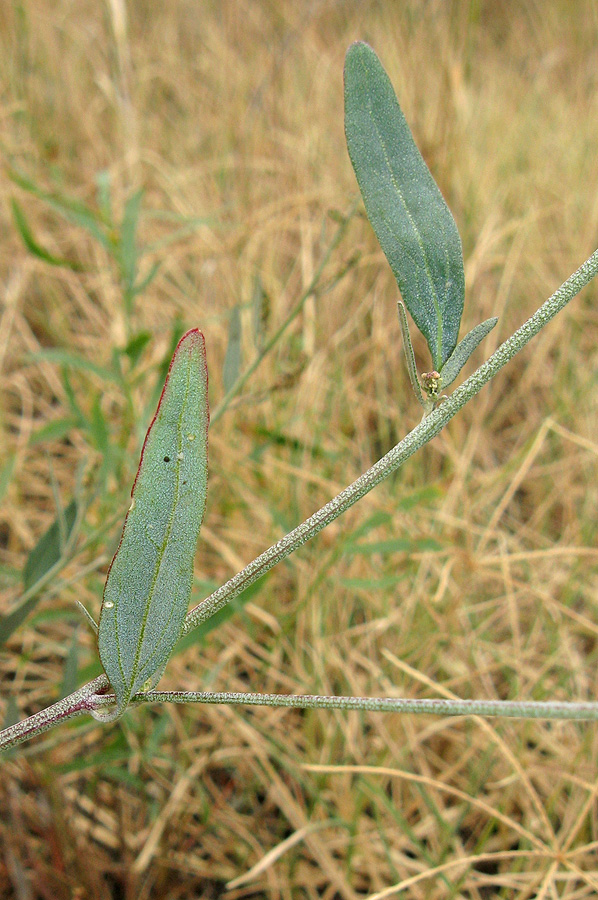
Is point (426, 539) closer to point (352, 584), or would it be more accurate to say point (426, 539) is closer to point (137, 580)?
point (352, 584)

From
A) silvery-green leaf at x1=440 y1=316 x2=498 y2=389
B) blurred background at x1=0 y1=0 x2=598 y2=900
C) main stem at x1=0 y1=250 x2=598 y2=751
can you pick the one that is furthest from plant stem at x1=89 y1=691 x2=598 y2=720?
blurred background at x1=0 y1=0 x2=598 y2=900

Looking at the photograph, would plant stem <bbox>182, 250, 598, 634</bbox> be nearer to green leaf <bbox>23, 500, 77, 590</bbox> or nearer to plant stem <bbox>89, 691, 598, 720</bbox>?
plant stem <bbox>89, 691, 598, 720</bbox>

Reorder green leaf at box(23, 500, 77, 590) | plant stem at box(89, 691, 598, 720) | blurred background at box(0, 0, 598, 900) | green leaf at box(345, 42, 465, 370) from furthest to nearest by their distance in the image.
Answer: blurred background at box(0, 0, 598, 900)
green leaf at box(23, 500, 77, 590)
green leaf at box(345, 42, 465, 370)
plant stem at box(89, 691, 598, 720)

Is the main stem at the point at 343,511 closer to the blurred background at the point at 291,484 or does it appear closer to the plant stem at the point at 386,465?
the plant stem at the point at 386,465

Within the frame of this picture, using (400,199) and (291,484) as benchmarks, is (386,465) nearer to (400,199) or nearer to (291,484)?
(400,199)

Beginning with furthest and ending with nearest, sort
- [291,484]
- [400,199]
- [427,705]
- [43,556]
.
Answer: [291,484] < [43,556] < [400,199] < [427,705]

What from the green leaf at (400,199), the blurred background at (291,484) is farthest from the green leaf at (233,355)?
the green leaf at (400,199)

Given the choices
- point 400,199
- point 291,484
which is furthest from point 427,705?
point 291,484
